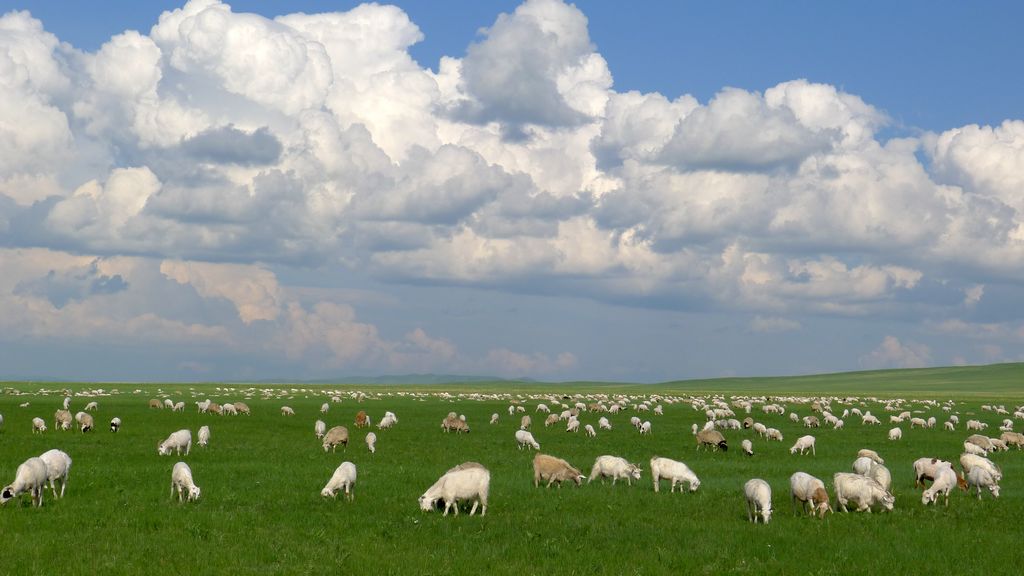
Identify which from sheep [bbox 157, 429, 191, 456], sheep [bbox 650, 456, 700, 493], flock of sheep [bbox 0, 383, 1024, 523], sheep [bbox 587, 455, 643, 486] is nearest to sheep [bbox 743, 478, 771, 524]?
flock of sheep [bbox 0, 383, 1024, 523]

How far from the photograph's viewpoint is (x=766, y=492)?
888 inches

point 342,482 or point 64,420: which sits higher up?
point 64,420

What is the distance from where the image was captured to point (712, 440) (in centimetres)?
4366

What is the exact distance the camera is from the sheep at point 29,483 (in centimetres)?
2262

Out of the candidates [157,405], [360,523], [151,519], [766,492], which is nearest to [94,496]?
[151,519]

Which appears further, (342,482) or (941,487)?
(941,487)

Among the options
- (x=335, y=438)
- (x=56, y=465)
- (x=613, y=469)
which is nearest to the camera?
(x=56, y=465)

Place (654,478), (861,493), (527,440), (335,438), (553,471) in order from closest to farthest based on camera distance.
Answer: (861,493), (654,478), (553,471), (335,438), (527,440)

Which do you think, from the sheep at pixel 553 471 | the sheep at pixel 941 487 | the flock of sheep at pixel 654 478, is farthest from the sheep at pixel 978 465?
the sheep at pixel 553 471

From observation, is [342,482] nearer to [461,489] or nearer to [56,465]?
[461,489]

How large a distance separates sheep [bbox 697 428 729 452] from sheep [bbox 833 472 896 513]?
1907cm

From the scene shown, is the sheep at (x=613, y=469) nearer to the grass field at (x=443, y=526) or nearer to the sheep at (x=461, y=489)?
the grass field at (x=443, y=526)

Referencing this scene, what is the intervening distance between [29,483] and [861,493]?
2230 cm

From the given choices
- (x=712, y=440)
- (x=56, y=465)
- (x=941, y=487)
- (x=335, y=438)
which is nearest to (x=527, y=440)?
(x=712, y=440)
